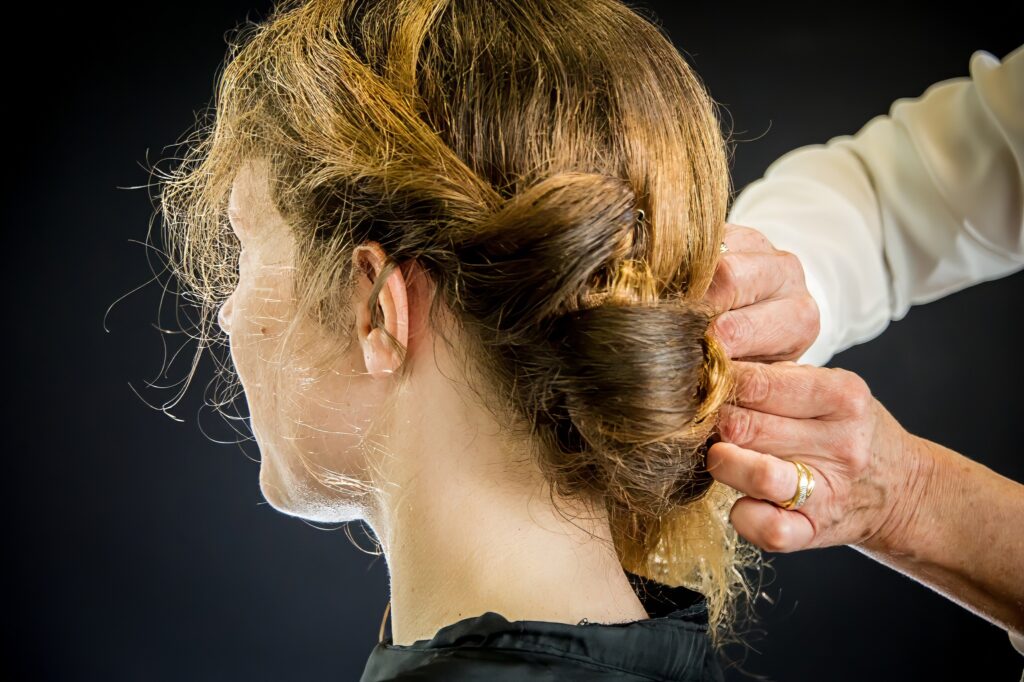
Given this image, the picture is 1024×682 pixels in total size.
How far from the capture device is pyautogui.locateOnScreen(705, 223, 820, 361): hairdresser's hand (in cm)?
98

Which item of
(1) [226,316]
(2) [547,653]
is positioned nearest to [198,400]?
(1) [226,316]

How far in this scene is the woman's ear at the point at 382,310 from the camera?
2.80 ft

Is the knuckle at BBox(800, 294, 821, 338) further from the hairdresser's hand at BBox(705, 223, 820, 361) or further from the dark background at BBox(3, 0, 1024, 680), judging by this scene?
the dark background at BBox(3, 0, 1024, 680)

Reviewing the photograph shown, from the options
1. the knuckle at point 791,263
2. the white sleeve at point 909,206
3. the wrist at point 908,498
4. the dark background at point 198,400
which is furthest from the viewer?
the dark background at point 198,400

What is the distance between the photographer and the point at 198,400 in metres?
2.22

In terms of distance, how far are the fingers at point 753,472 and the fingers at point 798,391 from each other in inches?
2.1

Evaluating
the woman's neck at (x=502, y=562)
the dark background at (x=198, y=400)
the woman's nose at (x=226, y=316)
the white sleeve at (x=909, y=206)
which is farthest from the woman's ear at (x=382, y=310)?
the dark background at (x=198, y=400)

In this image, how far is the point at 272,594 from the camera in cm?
224

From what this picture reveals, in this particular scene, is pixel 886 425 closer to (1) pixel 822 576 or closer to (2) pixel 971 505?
(2) pixel 971 505

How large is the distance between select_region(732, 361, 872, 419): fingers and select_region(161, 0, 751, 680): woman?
7 cm

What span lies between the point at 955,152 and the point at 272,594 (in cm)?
174

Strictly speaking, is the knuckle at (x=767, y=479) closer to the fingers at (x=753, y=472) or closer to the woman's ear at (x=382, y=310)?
the fingers at (x=753, y=472)

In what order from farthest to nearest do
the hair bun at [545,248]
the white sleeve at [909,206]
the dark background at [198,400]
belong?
the dark background at [198,400]
the white sleeve at [909,206]
the hair bun at [545,248]

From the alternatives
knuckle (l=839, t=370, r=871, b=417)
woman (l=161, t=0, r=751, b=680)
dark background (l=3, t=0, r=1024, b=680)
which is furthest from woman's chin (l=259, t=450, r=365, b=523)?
dark background (l=3, t=0, r=1024, b=680)
